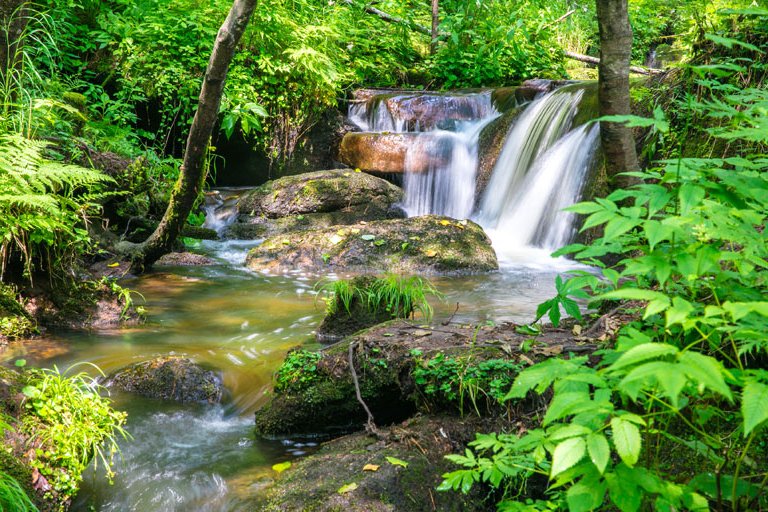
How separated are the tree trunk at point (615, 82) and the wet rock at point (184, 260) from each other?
5.77m

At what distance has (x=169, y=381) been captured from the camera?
4184mm

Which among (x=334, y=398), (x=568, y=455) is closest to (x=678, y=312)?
(x=568, y=455)

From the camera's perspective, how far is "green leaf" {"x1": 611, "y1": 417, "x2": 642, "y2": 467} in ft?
4.80

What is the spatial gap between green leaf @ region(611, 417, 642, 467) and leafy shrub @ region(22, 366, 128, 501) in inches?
88.6

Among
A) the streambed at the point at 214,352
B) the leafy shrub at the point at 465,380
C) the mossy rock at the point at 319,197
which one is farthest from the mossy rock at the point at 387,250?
the leafy shrub at the point at 465,380

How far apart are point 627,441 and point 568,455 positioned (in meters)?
0.14

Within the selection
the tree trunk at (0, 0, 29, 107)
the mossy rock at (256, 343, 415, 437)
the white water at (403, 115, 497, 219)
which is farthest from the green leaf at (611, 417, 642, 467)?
the white water at (403, 115, 497, 219)

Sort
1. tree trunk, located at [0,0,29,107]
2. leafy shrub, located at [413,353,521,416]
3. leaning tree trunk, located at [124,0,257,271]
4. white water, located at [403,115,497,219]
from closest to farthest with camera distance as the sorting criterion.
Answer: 1. leafy shrub, located at [413,353,521,416]
2. tree trunk, located at [0,0,29,107]
3. leaning tree trunk, located at [124,0,257,271]
4. white water, located at [403,115,497,219]

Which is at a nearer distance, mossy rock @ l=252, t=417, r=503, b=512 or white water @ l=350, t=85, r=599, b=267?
mossy rock @ l=252, t=417, r=503, b=512

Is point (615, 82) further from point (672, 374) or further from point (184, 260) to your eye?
point (184, 260)

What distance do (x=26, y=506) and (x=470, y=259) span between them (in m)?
6.03

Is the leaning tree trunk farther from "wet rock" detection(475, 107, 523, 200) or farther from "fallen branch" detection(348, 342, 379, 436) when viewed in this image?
"wet rock" detection(475, 107, 523, 200)

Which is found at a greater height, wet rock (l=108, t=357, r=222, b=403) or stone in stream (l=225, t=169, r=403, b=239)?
stone in stream (l=225, t=169, r=403, b=239)

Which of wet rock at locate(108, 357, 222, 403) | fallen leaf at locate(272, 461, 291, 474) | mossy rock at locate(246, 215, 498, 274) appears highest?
mossy rock at locate(246, 215, 498, 274)
